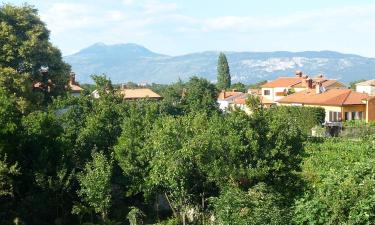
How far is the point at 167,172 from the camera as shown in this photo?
20391 mm

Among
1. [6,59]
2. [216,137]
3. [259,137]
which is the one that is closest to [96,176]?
[216,137]

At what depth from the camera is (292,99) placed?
224 ft

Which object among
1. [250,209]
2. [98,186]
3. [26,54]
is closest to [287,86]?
[26,54]

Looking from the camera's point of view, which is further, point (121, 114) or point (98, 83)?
point (98, 83)

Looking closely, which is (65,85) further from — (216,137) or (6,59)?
(216,137)

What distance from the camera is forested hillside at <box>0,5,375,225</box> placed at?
53.4 feet

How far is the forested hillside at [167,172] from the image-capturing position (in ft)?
53.4

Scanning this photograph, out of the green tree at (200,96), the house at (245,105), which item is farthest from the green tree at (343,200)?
the green tree at (200,96)

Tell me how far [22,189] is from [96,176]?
3.90m

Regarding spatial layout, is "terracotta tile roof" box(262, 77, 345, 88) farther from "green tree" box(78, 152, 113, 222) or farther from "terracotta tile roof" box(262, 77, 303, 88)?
"green tree" box(78, 152, 113, 222)

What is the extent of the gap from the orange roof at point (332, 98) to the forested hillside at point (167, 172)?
3615cm

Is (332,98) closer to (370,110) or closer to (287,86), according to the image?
(370,110)

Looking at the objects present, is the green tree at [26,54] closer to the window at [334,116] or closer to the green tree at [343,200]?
the green tree at [343,200]

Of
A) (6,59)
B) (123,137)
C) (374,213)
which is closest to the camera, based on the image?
(374,213)
